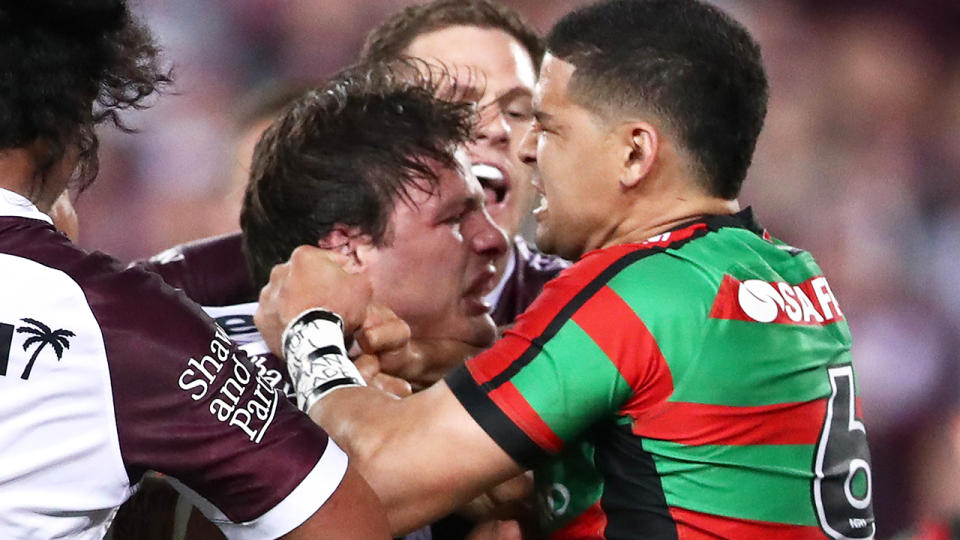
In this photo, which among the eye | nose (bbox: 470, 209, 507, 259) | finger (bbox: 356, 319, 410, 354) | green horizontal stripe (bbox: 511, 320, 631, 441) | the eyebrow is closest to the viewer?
green horizontal stripe (bbox: 511, 320, 631, 441)

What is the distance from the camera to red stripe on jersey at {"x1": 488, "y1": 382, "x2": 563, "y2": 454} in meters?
1.95

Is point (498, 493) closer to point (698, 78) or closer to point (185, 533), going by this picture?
point (185, 533)

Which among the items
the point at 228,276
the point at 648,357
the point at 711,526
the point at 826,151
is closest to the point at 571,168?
the point at 648,357

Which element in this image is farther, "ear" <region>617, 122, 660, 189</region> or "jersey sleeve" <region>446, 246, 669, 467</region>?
"ear" <region>617, 122, 660, 189</region>

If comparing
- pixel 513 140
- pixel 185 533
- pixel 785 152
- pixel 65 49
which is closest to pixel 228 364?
pixel 65 49

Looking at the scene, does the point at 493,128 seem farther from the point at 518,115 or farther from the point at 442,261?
the point at 442,261

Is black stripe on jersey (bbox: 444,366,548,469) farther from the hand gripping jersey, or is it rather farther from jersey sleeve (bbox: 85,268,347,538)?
jersey sleeve (bbox: 85,268,347,538)

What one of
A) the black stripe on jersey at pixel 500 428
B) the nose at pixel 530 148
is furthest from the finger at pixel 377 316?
the black stripe on jersey at pixel 500 428

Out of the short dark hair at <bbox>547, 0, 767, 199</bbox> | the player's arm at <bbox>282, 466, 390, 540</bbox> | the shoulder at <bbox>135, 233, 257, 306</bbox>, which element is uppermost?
the short dark hair at <bbox>547, 0, 767, 199</bbox>

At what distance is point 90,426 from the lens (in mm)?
1578

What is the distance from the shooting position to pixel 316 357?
2203mm

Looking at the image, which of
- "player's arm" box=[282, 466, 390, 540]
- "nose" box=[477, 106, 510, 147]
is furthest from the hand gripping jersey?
"nose" box=[477, 106, 510, 147]

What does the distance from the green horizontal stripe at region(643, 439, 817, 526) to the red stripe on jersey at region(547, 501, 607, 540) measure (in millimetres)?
116

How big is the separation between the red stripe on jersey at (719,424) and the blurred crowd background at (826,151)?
3.73m
